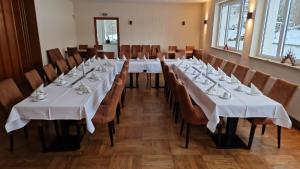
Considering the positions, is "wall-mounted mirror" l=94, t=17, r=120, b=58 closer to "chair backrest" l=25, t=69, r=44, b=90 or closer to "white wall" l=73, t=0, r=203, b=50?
"white wall" l=73, t=0, r=203, b=50

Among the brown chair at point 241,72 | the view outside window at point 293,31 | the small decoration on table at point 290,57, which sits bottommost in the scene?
the brown chair at point 241,72

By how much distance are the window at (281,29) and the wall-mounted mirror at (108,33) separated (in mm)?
6697

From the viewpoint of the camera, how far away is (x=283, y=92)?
2.70 m

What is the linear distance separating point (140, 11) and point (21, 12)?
213 inches

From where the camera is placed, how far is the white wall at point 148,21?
30.7 ft

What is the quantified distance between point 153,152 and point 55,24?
617 centimetres

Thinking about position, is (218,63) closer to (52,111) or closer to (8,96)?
(52,111)

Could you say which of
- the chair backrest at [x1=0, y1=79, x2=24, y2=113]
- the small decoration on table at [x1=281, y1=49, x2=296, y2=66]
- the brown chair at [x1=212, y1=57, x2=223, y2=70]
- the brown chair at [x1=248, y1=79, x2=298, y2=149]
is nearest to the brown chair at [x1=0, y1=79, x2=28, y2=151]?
the chair backrest at [x1=0, y1=79, x2=24, y2=113]

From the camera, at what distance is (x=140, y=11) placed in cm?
948

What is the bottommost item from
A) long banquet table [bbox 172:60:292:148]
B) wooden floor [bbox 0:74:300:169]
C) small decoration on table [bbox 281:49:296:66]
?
wooden floor [bbox 0:74:300:169]

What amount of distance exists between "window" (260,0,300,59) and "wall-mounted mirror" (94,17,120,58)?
264 inches

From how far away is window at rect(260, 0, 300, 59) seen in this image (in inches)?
151

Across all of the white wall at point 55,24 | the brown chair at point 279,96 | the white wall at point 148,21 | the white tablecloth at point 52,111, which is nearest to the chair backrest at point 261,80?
the brown chair at point 279,96

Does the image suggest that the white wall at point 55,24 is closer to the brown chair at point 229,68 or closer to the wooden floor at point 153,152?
the wooden floor at point 153,152
